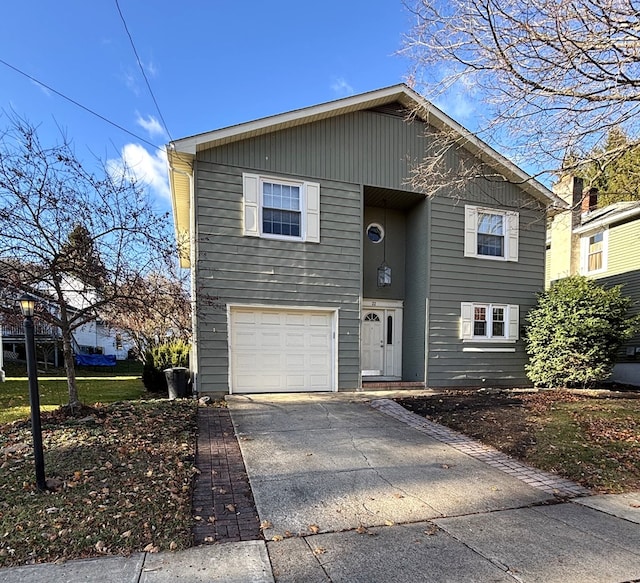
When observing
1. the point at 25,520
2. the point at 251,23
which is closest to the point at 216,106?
the point at 251,23

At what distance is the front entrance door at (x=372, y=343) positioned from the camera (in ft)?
35.3

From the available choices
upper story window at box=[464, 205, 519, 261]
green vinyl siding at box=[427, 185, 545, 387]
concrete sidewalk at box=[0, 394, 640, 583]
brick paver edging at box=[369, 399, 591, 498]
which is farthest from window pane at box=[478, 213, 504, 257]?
concrete sidewalk at box=[0, 394, 640, 583]

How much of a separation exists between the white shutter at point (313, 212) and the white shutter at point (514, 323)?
6.09 meters

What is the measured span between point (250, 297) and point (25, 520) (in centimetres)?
592

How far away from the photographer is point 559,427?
21.4 ft

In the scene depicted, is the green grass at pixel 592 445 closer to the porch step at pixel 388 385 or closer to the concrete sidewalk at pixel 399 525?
the concrete sidewalk at pixel 399 525

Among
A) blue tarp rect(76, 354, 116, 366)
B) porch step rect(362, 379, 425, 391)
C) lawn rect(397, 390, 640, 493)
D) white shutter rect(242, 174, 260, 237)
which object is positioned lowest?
blue tarp rect(76, 354, 116, 366)

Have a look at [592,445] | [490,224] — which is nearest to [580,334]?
[490,224]

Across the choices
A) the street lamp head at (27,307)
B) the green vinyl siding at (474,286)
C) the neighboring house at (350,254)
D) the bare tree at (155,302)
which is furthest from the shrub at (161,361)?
the street lamp head at (27,307)

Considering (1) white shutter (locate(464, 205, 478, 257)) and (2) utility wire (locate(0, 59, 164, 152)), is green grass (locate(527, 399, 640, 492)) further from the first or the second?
(2) utility wire (locate(0, 59, 164, 152))

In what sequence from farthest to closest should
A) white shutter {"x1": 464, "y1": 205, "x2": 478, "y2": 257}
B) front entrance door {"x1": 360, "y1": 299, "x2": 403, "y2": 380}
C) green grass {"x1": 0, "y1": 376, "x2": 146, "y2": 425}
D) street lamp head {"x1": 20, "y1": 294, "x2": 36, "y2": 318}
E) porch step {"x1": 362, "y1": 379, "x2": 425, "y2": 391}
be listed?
front entrance door {"x1": 360, "y1": 299, "x2": 403, "y2": 380}
white shutter {"x1": 464, "y1": 205, "x2": 478, "y2": 257}
porch step {"x1": 362, "y1": 379, "x2": 425, "y2": 391}
green grass {"x1": 0, "y1": 376, "x2": 146, "y2": 425}
street lamp head {"x1": 20, "y1": 294, "x2": 36, "y2": 318}

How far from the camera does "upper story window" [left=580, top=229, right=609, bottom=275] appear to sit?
1460 cm

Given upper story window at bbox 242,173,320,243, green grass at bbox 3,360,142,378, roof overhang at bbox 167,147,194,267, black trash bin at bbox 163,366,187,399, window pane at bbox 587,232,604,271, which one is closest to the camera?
roof overhang at bbox 167,147,194,267

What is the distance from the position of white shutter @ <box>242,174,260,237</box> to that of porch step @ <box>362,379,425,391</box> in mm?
4648
